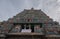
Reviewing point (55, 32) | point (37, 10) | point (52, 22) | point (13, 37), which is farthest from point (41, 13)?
point (13, 37)

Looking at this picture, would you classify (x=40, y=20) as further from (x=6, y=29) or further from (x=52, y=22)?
(x=6, y=29)

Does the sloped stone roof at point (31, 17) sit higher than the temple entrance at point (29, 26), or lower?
higher

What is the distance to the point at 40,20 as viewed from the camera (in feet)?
72.9

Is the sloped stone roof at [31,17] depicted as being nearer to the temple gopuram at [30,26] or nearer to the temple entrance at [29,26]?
the temple gopuram at [30,26]

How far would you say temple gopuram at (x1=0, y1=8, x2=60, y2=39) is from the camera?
19.9 meters

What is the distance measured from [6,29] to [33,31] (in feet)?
11.4

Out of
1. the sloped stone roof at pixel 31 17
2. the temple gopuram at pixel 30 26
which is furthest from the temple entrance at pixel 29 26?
the sloped stone roof at pixel 31 17

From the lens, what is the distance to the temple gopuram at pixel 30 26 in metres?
19.9

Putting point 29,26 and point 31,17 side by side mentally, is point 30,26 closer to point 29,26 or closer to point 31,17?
point 29,26

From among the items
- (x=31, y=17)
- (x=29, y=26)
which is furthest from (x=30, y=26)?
(x=31, y=17)

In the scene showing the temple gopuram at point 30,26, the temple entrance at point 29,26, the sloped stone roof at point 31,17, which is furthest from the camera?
the sloped stone roof at point 31,17

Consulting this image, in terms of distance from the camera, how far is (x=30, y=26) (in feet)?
72.0

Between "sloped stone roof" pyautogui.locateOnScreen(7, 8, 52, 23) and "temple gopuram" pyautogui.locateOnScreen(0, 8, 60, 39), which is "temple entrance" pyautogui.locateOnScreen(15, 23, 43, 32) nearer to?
"temple gopuram" pyautogui.locateOnScreen(0, 8, 60, 39)

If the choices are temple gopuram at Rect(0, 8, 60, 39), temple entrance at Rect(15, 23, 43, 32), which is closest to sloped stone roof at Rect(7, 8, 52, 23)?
temple gopuram at Rect(0, 8, 60, 39)
